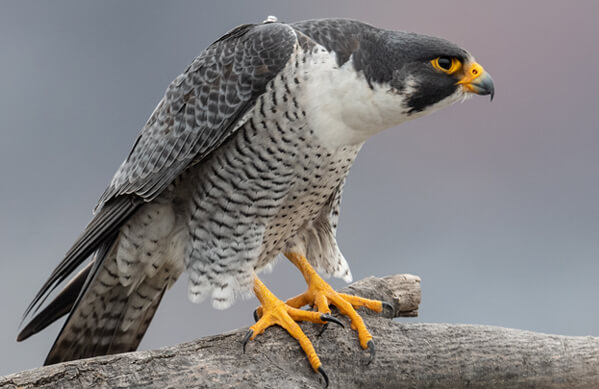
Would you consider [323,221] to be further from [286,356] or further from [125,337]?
[125,337]

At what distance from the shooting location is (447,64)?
3461 millimetres

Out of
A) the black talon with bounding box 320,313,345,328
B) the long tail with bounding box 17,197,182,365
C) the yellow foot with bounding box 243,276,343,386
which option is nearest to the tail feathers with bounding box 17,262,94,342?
the long tail with bounding box 17,197,182,365

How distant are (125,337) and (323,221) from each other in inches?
48.4

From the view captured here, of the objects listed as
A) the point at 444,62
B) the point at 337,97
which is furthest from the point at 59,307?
the point at 444,62

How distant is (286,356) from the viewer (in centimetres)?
350

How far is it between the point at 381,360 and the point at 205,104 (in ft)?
4.81

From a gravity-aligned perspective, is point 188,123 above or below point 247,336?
above

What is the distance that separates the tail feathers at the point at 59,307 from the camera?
3.99 metres

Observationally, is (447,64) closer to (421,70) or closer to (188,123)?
(421,70)

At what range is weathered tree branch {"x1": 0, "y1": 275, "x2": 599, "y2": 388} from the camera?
3146 millimetres

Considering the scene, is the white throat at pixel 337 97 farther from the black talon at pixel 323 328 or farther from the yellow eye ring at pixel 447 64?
the black talon at pixel 323 328

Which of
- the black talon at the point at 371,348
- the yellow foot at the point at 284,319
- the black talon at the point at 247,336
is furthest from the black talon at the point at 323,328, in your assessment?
the black talon at the point at 247,336

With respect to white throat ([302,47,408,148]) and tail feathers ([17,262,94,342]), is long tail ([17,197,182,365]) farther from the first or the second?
white throat ([302,47,408,148])

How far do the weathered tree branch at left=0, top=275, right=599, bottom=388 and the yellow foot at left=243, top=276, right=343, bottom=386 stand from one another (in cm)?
4
